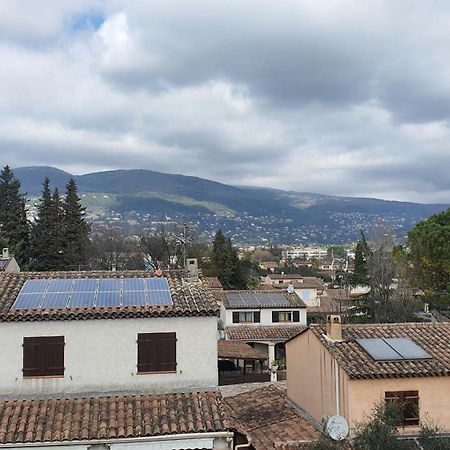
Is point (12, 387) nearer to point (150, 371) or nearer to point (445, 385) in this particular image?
point (150, 371)

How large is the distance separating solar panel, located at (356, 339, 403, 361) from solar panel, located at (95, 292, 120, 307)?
8.94 meters

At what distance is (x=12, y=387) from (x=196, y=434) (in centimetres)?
591

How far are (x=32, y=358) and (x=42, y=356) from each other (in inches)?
12.6

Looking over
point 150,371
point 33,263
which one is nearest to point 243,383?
point 150,371

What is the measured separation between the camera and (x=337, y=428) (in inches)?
638

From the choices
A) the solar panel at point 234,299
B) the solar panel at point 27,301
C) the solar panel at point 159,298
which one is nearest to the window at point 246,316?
the solar panel at point 234,299

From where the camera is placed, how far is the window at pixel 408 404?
17.6m

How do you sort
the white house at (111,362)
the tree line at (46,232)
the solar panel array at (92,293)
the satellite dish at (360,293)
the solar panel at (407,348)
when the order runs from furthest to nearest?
the tree line at (46,232)
the satellite dish at (360,293)
the solar panel at (407,348)
the solar panel array at (92,293)
the white house at (111,362)

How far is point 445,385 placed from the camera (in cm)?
1794

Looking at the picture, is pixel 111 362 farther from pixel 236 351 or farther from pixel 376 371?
pixel 236 351

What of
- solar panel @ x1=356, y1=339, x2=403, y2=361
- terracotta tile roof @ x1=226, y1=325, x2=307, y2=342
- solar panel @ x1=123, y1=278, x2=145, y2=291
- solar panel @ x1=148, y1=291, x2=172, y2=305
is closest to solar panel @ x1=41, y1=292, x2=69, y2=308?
solar panel @ x1=123, y1=278, x2=145, y2=291

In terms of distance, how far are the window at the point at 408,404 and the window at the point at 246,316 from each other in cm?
2807

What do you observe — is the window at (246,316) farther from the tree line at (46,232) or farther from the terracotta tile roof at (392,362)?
the terracotta tile roof at (392,362)

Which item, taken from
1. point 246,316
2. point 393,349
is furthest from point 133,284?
point 246,316
